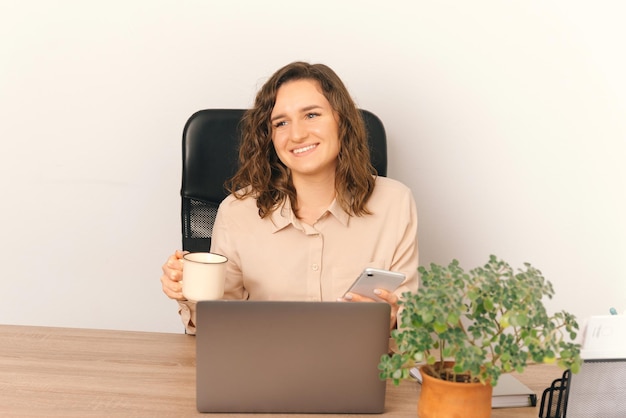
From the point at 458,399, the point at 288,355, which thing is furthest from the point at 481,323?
the point at 288,355

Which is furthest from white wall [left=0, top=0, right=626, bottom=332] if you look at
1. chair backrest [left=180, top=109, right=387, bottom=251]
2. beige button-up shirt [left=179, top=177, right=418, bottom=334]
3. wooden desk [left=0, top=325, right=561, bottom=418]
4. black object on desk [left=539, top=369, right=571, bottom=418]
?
black object on desk [left=539, top=369, right=571, bottom=418]

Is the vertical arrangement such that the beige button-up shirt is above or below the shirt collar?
below

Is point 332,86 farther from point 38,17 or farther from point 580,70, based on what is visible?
point 38,17

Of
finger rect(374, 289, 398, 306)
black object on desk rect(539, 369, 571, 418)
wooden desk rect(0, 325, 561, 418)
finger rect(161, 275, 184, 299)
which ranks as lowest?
wooden desk rect(0, 325, 561, 418)

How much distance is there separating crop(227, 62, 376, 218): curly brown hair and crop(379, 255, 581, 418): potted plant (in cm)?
90

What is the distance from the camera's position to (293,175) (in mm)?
2092

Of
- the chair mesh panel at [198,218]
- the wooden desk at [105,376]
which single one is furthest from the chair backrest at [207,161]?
the wooden desk at [105,376]

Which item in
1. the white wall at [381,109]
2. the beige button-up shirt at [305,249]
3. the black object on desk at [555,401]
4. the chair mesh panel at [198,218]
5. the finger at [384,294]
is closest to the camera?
the black object on desk at [555,401]

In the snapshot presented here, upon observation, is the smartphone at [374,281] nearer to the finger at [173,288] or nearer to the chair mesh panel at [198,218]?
the finger at [173,288]

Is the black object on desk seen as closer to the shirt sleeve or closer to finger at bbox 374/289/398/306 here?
finger at bbox 374/289/398/306

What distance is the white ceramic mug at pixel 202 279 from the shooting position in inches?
55.4

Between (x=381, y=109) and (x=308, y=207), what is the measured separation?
26.5 inches

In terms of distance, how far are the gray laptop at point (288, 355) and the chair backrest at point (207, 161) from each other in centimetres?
88

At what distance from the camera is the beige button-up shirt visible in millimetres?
1976
